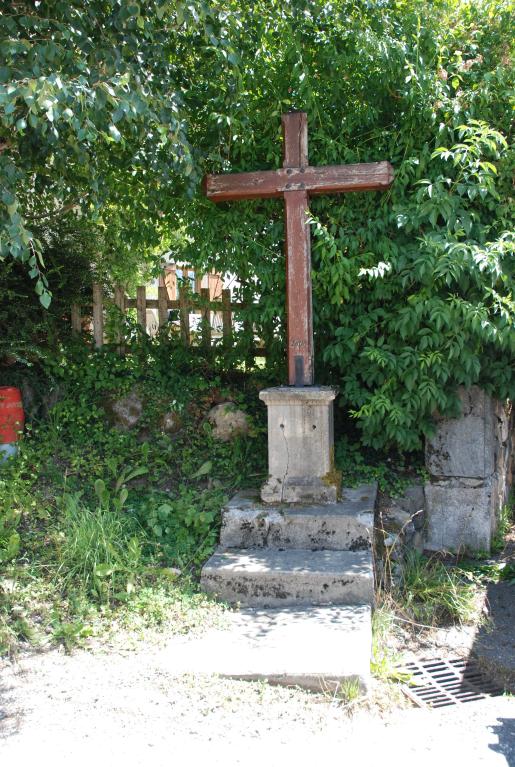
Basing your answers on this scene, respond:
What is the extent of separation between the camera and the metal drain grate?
373 cm

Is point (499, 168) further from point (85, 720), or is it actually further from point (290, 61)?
point (85, 720)

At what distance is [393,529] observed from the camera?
213 inches

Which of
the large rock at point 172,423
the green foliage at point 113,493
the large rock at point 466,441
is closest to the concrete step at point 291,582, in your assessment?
the green foliage at point 113,493

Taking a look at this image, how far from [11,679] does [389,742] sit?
1880 millimetres

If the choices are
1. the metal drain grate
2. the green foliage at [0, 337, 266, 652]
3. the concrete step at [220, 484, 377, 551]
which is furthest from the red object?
the metal drain grate

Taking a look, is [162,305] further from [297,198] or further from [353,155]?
[353,155]

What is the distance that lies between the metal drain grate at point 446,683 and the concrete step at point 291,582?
1.69 feet

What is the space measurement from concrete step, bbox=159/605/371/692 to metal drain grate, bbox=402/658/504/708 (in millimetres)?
354

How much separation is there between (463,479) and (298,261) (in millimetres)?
2262

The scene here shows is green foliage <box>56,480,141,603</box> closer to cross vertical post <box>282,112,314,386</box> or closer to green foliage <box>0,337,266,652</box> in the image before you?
green foliage <box>0,337,266,652</box>

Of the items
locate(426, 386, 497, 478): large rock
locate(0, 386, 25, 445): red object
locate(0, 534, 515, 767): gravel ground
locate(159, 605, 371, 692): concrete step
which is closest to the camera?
locate(0, 534, 515, 767): gravel ground

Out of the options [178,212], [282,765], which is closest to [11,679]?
[282,765]

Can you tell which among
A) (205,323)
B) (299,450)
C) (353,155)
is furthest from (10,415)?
(353,155)

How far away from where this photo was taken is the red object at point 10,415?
604 centimetres
